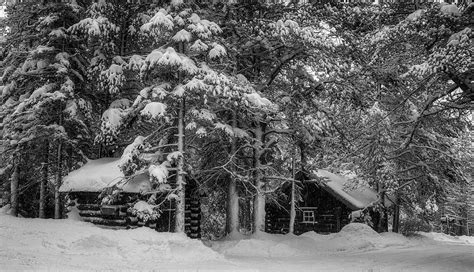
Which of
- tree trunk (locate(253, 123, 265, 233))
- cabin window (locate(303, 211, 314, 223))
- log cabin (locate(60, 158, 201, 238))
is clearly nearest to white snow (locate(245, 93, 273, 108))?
log cabin (locate(60, 158, 201, 238))

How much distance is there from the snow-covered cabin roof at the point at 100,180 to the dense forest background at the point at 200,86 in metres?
0.72

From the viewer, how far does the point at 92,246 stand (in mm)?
13688

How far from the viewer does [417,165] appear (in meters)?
26.2

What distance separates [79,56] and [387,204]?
22851 mm

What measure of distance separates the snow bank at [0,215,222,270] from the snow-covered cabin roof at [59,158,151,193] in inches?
76.2

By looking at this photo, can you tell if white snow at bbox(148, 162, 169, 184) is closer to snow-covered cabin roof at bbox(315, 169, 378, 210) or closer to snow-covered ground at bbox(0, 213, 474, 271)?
snow-covered ground at bbox(0, 213, 474, 271)

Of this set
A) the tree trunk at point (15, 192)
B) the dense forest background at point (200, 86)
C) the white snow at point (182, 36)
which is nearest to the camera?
the white snow at point (182, 36)

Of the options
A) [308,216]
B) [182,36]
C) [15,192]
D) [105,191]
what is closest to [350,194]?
[308,216]

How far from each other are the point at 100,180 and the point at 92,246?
4.60 m

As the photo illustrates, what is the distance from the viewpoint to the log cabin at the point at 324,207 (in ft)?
101

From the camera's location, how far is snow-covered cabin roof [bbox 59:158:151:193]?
56.4 feet

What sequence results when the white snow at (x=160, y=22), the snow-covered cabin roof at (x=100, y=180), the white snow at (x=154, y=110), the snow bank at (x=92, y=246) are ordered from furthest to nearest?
the snow-covered cabin roof at (x=100, y=180) < the white snow at (x=160, y=22) < the white snow at (x=154, y=110) < the snow bank at (x=92, y=246)

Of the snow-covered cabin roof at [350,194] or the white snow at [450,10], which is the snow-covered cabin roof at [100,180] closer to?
the white snow at [450,10]

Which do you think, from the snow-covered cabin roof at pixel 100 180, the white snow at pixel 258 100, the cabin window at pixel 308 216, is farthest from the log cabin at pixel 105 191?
the cabin window at pixel 308 216
